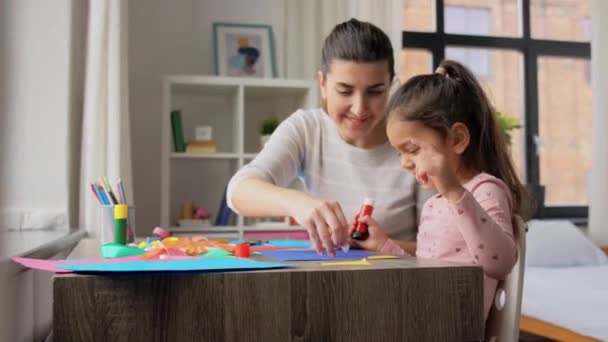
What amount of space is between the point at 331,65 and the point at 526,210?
48 centimetres

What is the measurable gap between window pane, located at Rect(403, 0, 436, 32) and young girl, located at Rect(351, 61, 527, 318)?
301 cm

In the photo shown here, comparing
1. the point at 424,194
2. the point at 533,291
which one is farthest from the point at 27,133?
the point at 533,291

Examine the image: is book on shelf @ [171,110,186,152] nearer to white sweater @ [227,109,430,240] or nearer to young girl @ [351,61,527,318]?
white sweater @ [227,109,430,240]

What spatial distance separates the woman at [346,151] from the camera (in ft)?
4.27

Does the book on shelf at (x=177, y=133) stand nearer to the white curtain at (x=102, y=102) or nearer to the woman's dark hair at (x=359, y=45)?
the white curtain at (x=102, y=102)

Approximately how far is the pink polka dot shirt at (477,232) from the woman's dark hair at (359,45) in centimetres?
31

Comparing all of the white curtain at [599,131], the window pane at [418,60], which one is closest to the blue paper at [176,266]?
the window pane at [418,60]

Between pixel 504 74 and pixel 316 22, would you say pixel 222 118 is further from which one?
pixel 504 74

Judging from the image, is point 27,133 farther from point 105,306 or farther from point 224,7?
point 224,7

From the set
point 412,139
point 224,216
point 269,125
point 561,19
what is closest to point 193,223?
point 224,216

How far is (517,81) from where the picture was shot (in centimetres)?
429

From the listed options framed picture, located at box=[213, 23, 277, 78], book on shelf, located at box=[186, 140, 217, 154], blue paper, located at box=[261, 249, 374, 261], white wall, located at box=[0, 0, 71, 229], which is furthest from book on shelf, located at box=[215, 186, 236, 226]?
blue paper, located at box=[261, 249, 374, 261]

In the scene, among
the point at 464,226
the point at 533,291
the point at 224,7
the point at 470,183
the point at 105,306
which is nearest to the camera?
the point at 105,306

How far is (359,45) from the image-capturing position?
130 centimetres
